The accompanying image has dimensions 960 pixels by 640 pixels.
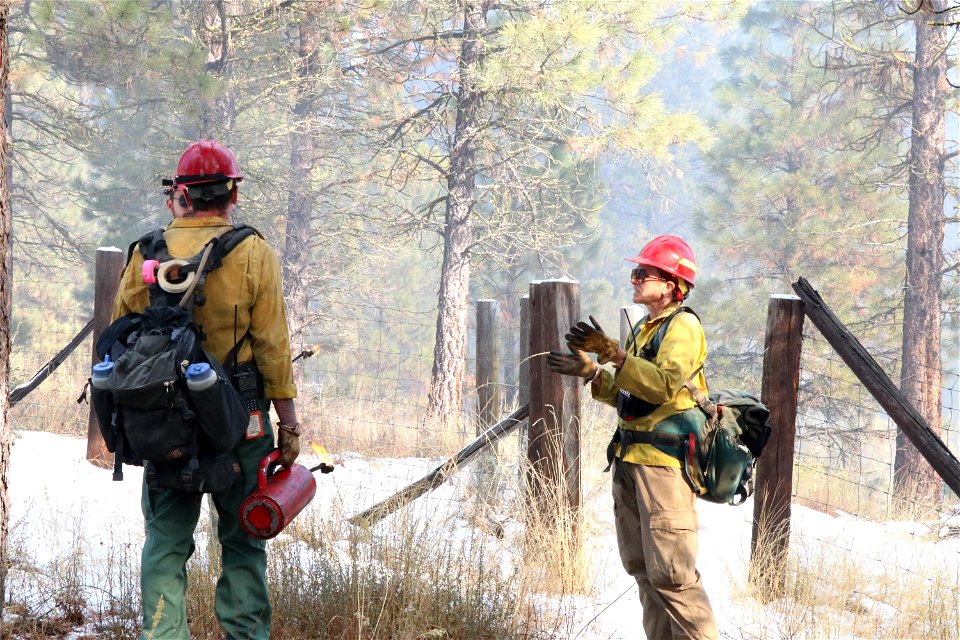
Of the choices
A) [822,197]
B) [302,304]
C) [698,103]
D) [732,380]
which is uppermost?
[698,103]

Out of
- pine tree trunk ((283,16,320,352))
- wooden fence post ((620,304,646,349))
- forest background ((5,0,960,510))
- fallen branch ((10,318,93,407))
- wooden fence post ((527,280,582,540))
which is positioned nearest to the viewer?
wooden fence post ((527,280,582,540))

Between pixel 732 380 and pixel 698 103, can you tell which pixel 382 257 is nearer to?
pixel 732 380

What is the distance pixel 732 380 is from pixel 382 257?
8793mm

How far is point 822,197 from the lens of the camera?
18250mm

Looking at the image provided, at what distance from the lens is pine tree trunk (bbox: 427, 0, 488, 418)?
12586mm

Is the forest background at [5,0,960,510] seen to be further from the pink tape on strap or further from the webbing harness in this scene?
the pink tape on strap

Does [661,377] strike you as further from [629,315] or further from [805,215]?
[805,215]

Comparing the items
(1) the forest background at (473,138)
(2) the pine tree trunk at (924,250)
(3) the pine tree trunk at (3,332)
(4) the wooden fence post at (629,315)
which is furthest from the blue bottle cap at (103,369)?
(2) the pine tree trunk at (924,250)

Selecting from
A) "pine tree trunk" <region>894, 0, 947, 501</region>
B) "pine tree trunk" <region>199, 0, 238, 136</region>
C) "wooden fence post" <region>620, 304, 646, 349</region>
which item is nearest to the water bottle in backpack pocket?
"wooden fence post" <region>620, 304, 646, 349</region>

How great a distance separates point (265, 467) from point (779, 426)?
250cm

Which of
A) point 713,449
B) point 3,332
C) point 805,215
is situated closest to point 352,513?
point 3,332

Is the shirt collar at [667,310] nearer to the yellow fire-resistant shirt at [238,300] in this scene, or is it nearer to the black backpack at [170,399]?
the yellow fire-resistant shirt at [238,300]

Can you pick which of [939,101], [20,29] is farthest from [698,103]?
[20,29]

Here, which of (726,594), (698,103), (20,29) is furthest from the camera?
(698,103)
